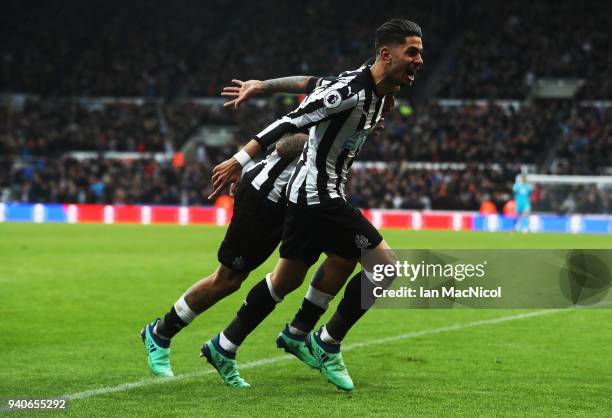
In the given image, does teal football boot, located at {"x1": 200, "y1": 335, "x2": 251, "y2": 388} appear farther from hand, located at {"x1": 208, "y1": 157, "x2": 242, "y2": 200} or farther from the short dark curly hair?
the short dark curly hair

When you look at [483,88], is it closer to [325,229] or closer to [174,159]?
[174,159]

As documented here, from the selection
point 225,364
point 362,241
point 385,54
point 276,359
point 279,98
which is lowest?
point 276,359

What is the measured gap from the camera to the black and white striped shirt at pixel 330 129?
224 inches

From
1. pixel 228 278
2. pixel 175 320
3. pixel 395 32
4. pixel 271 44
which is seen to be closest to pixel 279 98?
pixel 271 44

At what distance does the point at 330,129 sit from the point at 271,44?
37.4 m

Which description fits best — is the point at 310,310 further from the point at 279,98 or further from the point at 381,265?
the point at 279,98

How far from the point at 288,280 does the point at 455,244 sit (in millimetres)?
15774

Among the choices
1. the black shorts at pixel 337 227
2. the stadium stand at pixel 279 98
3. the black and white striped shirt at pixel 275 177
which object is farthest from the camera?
the stadium stand at pixel 279 98

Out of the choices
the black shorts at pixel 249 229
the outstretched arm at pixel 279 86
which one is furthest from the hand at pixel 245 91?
the black shorts at pixel 249 229

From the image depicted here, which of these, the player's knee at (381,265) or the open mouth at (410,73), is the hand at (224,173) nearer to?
the player's knee at (381,265)

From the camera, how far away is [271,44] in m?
42.8

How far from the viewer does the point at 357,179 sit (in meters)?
34.8

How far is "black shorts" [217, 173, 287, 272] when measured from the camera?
6.36 m

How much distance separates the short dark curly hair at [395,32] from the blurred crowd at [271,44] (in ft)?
109
